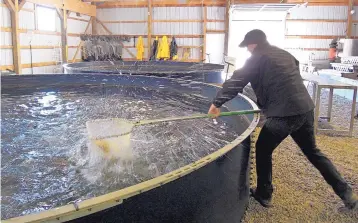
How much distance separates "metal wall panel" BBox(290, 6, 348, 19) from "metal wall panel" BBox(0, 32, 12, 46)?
8.65m

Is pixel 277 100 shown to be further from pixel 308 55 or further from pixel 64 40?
pixel 308 55

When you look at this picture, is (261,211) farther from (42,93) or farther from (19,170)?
(42,93)

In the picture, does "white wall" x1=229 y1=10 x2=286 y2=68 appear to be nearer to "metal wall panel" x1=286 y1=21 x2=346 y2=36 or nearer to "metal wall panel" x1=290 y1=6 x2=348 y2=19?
"metal wall panel" x1=286 y1=21 x2=346 y2=36

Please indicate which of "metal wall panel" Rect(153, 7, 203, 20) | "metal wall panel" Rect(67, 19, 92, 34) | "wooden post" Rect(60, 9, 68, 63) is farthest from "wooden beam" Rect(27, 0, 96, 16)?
"metal wall panel" Rect(153, 7, 203, 20)

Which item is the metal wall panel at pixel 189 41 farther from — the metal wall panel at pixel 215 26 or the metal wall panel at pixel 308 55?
the metal wall panel at pixel 308 55

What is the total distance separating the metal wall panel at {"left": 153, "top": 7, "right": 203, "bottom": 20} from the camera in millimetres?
11125

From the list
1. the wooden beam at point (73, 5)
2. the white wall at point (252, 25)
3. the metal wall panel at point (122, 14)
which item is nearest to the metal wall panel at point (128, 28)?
the metal wall panel at point (122, 14)

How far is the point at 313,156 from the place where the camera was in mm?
2125

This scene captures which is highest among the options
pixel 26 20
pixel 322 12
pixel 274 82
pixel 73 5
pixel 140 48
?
pixel 322 12

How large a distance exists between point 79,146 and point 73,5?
8.55 meters

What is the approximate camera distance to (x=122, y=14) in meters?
11.6

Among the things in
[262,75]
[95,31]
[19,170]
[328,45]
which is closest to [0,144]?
[19,170]

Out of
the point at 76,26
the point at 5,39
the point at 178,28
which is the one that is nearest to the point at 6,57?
the point at 5,39

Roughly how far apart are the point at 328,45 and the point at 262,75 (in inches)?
396
